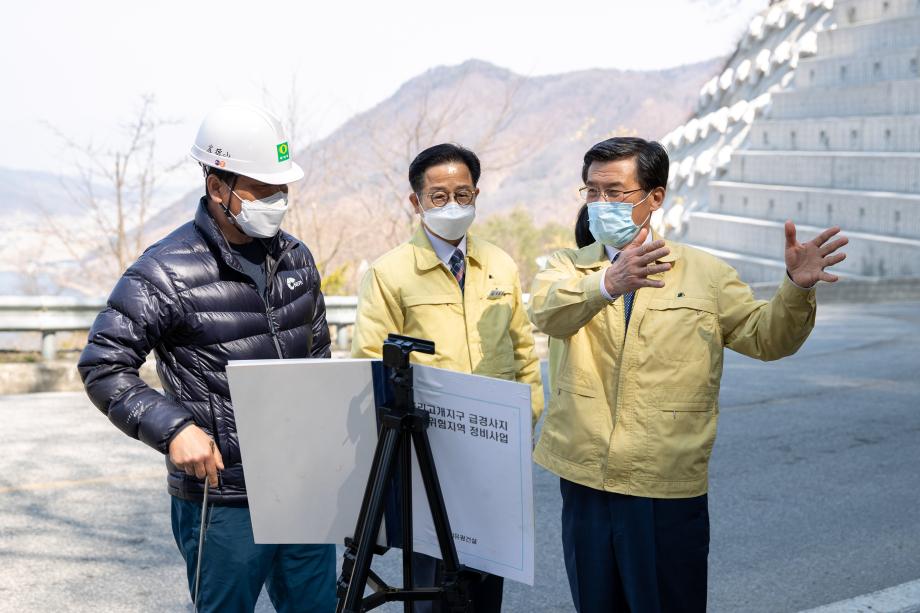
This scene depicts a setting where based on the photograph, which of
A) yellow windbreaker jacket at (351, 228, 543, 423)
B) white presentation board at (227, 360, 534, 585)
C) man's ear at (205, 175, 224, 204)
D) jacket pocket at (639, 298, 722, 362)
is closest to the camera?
white presentation board at (227, 360, 534, 585)

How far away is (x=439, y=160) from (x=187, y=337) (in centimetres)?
132

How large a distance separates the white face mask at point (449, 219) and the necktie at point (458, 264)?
6cm

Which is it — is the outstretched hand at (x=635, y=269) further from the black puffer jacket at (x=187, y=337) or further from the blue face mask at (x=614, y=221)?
the black puffer jacket at (x=187, y=337)

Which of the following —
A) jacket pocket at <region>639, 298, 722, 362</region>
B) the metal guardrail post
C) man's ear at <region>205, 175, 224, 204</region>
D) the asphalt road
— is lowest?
the asphalt road

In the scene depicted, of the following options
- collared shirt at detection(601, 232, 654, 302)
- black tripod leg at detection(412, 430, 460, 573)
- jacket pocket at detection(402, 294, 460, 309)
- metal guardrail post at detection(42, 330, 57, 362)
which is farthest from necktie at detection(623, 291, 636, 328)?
metal guardrail post at detection(42, 330, 57, 362)

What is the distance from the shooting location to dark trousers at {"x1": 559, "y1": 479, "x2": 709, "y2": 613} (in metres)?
3.41

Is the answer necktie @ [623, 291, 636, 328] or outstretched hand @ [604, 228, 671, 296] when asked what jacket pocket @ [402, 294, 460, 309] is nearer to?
necktie @ [623, 291, 636, 328]

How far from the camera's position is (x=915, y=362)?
11672mm

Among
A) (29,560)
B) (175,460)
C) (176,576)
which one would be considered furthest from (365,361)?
(29,560)

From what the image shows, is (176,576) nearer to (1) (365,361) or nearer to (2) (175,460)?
(2) (175,460)

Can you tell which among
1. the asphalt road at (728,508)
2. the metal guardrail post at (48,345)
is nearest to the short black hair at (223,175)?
the asphalt road at (728,508)

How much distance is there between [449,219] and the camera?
162 inches

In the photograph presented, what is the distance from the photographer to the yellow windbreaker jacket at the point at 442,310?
13.1 feet

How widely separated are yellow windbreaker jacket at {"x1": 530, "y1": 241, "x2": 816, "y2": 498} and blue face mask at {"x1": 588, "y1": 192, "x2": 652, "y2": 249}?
145 mm
